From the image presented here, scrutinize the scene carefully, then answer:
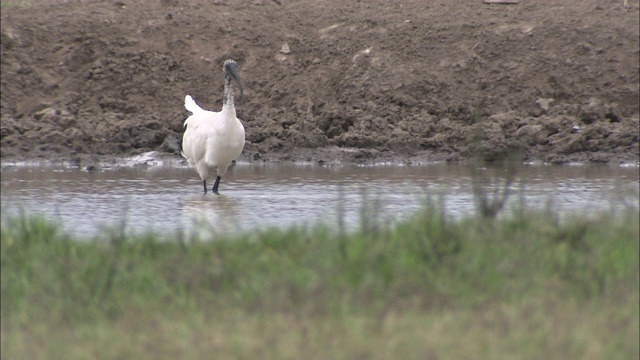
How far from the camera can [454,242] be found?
6375mm

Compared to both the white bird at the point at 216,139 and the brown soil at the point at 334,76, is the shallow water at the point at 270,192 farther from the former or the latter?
the brown soil at the point at 334,76

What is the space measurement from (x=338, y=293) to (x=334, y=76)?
1247cm

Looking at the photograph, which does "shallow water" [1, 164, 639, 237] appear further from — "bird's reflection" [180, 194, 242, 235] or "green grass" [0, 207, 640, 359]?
"green grass" [0, 207, 640, 359]

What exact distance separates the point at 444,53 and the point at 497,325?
531 inches

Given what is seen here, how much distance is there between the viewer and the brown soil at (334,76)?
16.0 m

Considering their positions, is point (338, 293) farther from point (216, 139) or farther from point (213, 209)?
point (216, 139)

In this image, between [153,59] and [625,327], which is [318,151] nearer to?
[153,59]

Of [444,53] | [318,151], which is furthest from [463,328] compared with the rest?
[444,53]

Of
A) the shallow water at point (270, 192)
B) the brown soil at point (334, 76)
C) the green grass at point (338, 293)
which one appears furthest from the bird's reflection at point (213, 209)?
the brown soil at point (334, 76)

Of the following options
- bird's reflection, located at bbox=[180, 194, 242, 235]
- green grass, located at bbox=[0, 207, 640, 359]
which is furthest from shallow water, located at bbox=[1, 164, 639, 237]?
green grass, located at bbox=[0, 207, 640, 359]

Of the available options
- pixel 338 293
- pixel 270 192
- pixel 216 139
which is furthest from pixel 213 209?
pixel 338 293

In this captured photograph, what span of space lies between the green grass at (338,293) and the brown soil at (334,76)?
878 cm

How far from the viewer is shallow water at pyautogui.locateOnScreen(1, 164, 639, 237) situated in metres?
9.94

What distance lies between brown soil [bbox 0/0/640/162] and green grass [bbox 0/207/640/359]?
346 inches
